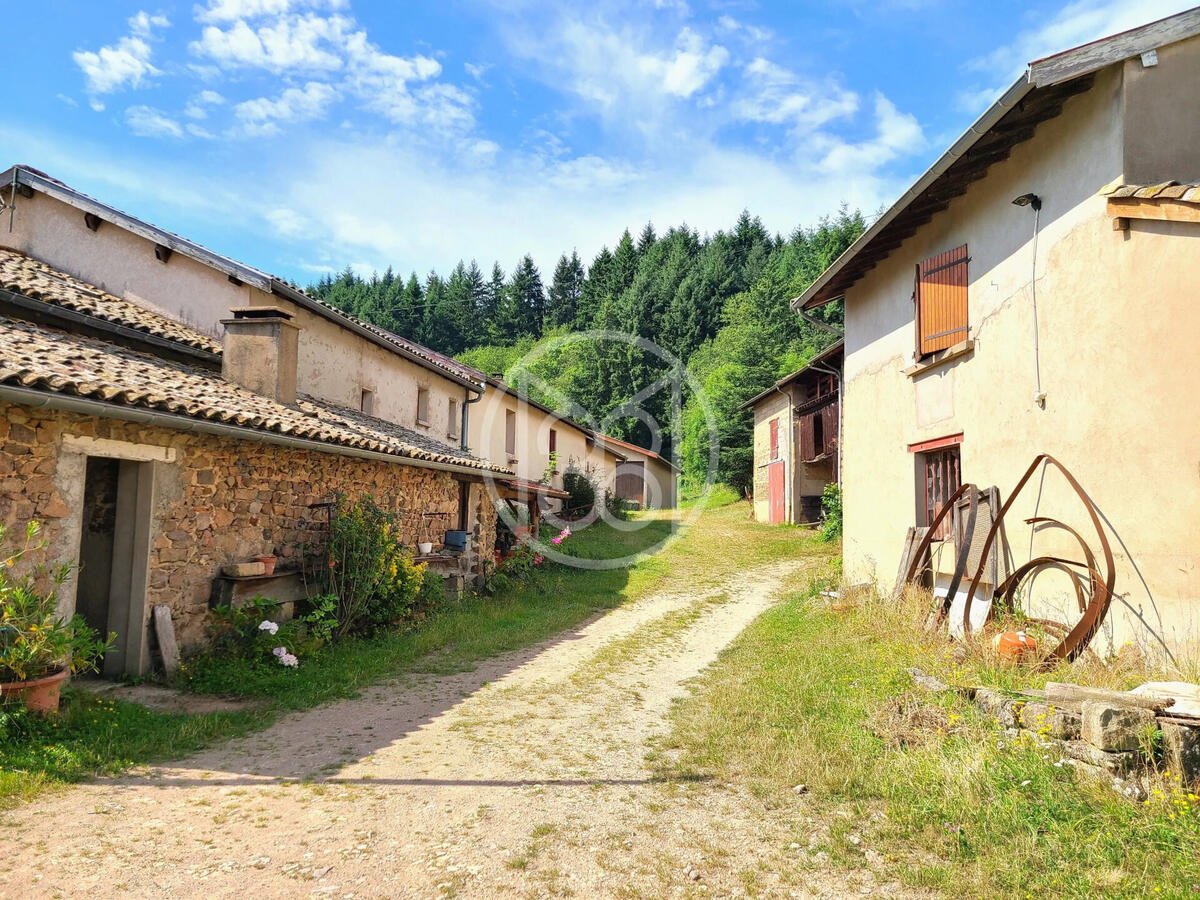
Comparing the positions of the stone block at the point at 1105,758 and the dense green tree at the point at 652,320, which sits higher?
the dense green tree at the point at 652,320

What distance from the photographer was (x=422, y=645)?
8602 mm

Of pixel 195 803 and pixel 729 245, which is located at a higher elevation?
pixel 729 245

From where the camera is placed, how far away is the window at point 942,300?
812 centimetres

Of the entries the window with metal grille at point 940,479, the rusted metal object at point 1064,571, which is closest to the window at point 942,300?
the window with metal grille at point 940,479

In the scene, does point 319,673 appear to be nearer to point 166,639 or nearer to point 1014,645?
point 166,639

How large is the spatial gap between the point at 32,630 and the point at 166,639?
73.6 inches

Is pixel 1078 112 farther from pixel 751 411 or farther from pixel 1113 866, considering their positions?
pixel 751 411

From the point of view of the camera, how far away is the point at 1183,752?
149 inches

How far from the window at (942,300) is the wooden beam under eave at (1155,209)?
2.38 meters

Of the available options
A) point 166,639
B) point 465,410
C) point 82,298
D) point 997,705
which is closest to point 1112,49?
point 997,705

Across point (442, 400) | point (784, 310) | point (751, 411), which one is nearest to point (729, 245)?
point (784, 310)

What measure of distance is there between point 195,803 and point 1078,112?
336 inches

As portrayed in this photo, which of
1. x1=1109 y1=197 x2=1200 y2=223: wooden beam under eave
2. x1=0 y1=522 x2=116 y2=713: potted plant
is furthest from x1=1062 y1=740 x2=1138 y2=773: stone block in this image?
x1=0 y1=522 x2=116 y2=713: potted plant

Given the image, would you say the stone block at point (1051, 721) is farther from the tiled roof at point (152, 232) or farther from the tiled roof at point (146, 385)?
the tiled roof at point (152, 232)
